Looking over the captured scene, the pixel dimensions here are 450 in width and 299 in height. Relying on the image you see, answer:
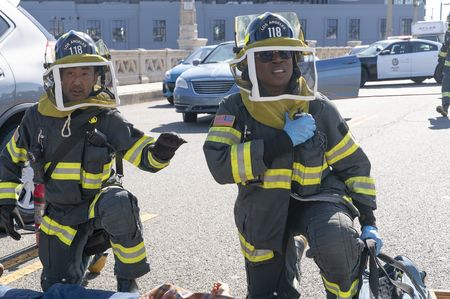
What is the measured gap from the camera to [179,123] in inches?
454

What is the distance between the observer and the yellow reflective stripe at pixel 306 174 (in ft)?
9.66

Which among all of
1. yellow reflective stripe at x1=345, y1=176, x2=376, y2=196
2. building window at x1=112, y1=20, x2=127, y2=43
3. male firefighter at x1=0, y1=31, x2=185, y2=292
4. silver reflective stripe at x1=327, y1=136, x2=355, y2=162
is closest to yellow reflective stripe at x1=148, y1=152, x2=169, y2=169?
male firefighter at x1=0, y1=31, x2=185, y2=292

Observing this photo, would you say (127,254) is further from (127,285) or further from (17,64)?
(17,64)

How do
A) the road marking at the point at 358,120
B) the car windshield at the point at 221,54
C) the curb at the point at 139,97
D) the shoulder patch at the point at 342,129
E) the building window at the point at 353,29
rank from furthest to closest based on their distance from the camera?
1. the building window at the point at 353,29
2. the curb at the point at 139,97
3. the car windshield at the point at 221,54
4. the road marking at the point at 358,120
5. the shoulder patch at the point at 342,129

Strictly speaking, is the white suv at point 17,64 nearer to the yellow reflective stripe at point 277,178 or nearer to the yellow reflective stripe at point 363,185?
the yellow reflective stripe at point 277,178

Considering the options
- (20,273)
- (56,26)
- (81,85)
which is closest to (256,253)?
(81,85)

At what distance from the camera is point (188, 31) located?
30.7 metres

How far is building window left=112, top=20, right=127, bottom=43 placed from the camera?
51.5 m

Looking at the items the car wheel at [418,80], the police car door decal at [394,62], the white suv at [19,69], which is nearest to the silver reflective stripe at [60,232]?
the white suv at [19,69]

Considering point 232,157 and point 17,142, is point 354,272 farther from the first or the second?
point 17,142

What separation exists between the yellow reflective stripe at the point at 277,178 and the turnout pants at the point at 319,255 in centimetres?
16

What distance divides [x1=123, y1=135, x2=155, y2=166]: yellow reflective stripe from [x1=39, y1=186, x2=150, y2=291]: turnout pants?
163 millimetres

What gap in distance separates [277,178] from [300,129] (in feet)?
0.89

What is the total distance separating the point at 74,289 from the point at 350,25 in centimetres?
5618
